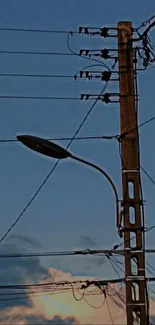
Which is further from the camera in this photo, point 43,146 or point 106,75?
point 106,75

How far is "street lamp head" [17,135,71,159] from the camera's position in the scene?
15258mm

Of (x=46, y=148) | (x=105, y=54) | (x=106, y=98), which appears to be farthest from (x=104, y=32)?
(x=46, y=148)

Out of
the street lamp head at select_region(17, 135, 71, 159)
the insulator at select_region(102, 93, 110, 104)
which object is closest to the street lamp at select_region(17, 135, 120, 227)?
the street lamp head at select_region(17, 135, 71, 159)

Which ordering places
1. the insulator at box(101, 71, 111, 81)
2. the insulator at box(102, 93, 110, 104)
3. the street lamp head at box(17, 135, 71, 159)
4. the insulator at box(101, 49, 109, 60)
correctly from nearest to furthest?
1. the street lamp head at box(17, 135, 71, 159)
2. the insulator at box(102, 93, 110, 104)
3. the insulator at box(101, 71, 111, 81)
4. the insulator at box(101, 49, 109, 60)

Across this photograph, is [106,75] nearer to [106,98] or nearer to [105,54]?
[105,54]

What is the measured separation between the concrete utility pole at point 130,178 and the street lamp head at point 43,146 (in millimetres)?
1475

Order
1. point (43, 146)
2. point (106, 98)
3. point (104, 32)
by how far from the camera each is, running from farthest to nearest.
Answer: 1. point (104, 32)
2. point (106, 98)
3. point (43, 146)

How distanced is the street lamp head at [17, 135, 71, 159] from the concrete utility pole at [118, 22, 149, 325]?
1.48 m

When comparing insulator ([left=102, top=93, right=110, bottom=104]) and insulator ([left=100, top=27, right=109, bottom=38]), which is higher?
insulator ([left=100, top=27, right=109, bottom=38])

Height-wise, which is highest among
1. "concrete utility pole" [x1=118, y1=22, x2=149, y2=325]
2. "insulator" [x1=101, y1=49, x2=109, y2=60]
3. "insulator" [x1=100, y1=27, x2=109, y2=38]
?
"insulator" [x1=100, y1=27, x2=109, y2=38]

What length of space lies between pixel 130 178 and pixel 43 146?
2026 millimetres

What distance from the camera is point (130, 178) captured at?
16234 millimetres

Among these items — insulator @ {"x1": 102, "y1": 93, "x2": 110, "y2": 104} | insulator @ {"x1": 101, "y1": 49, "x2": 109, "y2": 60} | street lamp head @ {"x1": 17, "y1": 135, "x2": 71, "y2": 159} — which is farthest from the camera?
insulator @ {"x1": 101, "y1": 49, "x2": 109, "y2": 60}

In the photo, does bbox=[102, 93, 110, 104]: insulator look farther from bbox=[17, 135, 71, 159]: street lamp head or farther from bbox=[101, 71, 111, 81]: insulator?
bbox=[17, 135, 71, 159]: street lamp head
